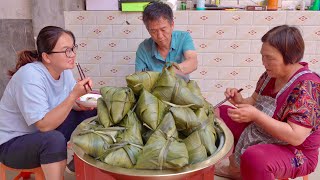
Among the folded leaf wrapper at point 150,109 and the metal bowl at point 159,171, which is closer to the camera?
the metal bowl at point 159,171

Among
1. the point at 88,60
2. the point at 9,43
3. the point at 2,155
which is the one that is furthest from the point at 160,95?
the point at 9,43

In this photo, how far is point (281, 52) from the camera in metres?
1.44

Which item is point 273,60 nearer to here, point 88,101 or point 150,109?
point 150,109

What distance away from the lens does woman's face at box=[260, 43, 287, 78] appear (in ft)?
4.77

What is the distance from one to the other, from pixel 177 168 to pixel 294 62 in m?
0.85

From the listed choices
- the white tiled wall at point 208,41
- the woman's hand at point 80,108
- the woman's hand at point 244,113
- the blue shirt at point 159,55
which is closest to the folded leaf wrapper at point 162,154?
the woman's hand at point 244,113

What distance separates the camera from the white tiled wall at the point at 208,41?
2648 millimetres

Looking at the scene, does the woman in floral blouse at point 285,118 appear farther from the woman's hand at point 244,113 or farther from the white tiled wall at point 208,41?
the white tiled wall at point 208,41

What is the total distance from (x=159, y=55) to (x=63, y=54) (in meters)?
0.74

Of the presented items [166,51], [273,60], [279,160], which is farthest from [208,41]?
[279,160]

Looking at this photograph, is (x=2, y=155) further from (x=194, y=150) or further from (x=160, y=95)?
(x=194, y=150)

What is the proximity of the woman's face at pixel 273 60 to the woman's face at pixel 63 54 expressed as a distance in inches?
41.2

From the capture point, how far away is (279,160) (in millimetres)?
1410

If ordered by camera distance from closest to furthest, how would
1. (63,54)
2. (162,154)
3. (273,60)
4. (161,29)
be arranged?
(162,154) < (273,60) < (63,54) < (161,29)
